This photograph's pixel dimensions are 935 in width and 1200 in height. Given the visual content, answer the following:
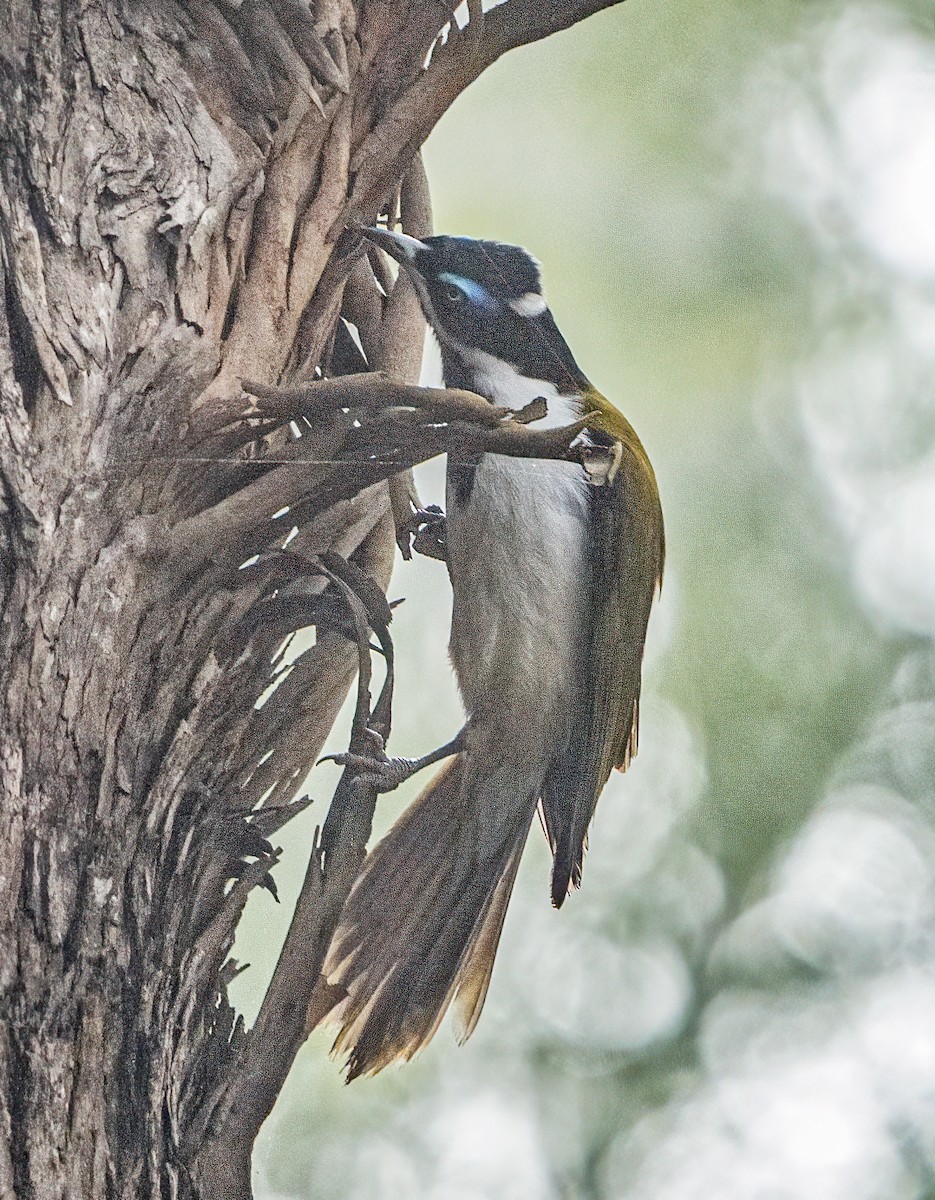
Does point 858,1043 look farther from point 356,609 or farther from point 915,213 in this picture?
point 915,213

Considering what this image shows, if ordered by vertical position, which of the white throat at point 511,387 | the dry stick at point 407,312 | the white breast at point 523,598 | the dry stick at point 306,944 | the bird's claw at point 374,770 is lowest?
the dry stick at point 306,944

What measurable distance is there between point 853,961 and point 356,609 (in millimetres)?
548

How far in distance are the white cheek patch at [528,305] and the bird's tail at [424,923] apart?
0.38 meters

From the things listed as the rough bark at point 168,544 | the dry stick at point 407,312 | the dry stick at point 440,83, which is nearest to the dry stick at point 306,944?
the rough bark at point 168,544

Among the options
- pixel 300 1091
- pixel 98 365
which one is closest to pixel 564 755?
pixel 300 1091

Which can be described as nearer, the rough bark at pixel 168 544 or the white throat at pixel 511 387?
the rough bark at pixel 168 544

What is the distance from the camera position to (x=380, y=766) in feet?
3.16

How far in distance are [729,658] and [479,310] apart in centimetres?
38

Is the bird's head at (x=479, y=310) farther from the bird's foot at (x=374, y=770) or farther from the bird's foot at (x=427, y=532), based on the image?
the bird's foot at (x=374, y=770)

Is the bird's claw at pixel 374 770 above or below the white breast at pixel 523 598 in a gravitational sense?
below

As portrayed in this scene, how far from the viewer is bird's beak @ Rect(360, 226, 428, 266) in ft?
3.36

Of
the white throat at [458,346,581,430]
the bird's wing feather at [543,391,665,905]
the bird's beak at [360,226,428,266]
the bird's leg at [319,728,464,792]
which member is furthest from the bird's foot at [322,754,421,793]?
the bird's beak at [360,226,428,266]

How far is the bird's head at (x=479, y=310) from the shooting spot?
1.04 m

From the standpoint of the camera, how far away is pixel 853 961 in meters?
1.10
